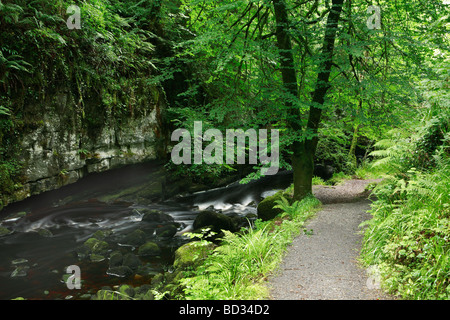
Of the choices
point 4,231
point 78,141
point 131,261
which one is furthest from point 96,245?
point 78,141

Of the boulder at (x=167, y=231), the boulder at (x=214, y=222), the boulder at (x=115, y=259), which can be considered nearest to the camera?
the boulder at (x=115, y=259)

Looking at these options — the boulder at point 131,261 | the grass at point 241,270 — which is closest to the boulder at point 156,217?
the boulder at point 131,261

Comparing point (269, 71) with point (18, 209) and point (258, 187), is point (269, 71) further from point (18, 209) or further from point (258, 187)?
point (18, 209)

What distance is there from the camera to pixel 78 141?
9.09 metres

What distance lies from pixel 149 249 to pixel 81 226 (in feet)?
9.97

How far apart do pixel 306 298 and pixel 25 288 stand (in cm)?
590

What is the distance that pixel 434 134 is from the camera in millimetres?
4906

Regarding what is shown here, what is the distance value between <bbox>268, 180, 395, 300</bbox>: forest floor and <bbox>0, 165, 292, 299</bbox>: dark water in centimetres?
365

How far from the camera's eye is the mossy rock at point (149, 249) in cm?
753

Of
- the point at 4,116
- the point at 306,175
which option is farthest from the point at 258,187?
the point at 4,116

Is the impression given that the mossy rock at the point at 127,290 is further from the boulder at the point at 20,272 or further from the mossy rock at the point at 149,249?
the boulder at the point at 20,272

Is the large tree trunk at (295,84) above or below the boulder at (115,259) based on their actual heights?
above

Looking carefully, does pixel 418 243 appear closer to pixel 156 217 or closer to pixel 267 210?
pixel 267 210

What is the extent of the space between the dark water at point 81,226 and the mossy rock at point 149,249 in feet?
0.63
